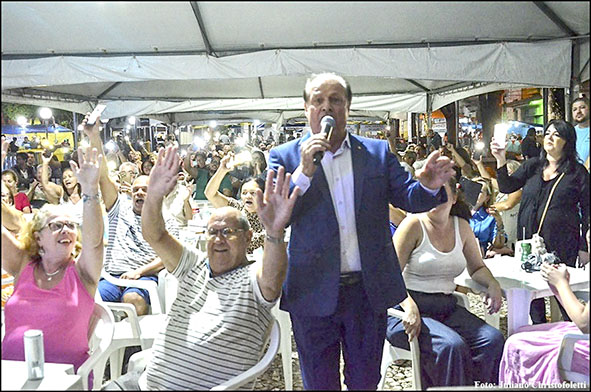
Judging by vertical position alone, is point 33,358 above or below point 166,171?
below

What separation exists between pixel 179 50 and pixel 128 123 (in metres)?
4.89

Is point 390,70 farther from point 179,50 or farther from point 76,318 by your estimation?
point 76,318

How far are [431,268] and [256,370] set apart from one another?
115 centimetres

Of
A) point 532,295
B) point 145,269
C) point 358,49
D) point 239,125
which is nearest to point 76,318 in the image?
point 145,269

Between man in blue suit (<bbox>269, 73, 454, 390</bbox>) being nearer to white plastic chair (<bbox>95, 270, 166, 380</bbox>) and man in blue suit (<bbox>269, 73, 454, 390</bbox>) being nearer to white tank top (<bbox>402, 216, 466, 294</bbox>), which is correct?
white tank top (<bbox>402, 216, 466, 294</bbox>)

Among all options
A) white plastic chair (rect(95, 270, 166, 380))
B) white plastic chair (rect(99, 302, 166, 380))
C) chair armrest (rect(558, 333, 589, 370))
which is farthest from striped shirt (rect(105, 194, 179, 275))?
chair armrest (rect(558, 333, 589, 370))

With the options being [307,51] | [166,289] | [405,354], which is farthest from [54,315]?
[307,51]

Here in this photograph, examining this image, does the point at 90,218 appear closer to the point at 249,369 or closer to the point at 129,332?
the point at 249,369

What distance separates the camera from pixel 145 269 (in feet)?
12.4

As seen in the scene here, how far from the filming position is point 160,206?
216 centimetres

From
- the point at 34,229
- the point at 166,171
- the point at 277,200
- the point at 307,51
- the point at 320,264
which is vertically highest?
the point at 307,51

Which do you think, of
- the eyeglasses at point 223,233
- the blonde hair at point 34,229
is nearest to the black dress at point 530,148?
the eyeglasses at point 223,233

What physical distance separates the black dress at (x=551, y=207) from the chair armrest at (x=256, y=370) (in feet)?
4.65

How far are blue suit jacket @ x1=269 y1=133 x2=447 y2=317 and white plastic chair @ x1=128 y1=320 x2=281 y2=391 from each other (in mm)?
303
